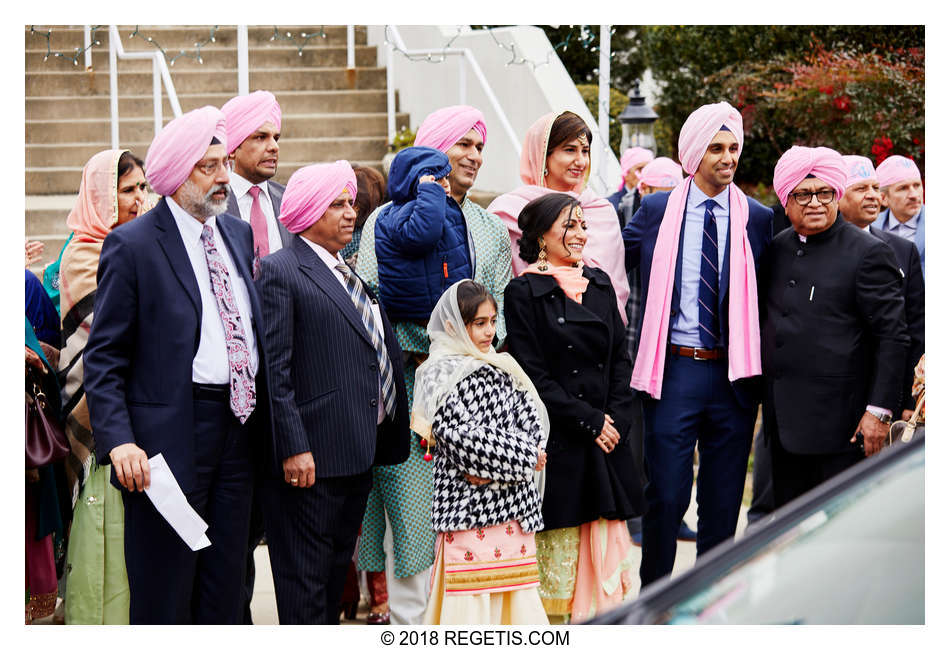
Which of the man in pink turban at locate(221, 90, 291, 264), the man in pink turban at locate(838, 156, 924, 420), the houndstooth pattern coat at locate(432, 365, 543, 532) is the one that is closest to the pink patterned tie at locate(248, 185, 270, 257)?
the man in pink turban at locate(221, 90, 291, 264)

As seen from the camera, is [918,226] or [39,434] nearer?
[39,434]

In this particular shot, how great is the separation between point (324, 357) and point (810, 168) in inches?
88.0

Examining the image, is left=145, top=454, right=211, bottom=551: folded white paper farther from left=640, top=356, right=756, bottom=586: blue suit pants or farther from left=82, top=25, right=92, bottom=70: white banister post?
left=82, top=25, right=92, bottom=70: white banister post

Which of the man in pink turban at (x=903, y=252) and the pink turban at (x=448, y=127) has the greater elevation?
the pink turban at (x=448, y=127)

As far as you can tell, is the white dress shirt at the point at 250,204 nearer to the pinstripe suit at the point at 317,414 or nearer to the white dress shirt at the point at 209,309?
the pinstripe suit at the point at 317,414

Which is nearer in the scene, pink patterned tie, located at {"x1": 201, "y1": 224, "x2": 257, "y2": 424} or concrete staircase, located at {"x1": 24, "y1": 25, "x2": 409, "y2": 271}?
pink patterned tie, located at {"x1": 201, "y1": 224, "x2": 257, "y2": 424}

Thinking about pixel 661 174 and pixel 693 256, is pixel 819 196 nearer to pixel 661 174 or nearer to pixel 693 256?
pixel 693 256

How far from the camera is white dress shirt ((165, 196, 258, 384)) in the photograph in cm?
→ 370

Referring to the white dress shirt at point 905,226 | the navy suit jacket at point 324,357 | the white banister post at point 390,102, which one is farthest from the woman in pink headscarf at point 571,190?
the white banister post at point 390,102

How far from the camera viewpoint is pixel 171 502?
3.60 metres

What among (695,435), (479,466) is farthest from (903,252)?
(479,466)

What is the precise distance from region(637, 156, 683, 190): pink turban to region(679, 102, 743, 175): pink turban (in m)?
2.68

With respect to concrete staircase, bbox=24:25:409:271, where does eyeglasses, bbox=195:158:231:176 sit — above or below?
below

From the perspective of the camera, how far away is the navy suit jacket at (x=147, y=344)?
11.8 feet
